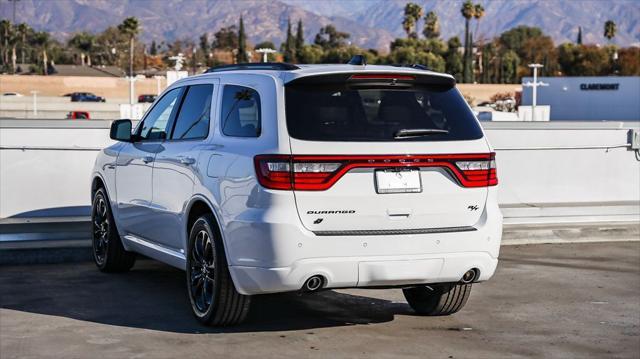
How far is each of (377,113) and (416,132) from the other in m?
0.31

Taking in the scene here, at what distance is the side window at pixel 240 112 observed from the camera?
7.58 meters

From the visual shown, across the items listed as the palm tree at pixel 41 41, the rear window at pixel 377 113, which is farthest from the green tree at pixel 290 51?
the rear window at pixel 377 113

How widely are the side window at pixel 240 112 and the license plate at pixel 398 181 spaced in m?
0.86

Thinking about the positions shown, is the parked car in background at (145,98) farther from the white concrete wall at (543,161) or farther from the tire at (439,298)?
the tire at (439,298)

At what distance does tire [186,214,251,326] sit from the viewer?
7.65 metres

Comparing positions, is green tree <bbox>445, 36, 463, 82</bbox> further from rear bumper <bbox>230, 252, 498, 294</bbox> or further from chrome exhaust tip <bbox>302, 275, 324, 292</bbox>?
chrome exhaust tip <bbox>302, 275, 324, 292</bbox>

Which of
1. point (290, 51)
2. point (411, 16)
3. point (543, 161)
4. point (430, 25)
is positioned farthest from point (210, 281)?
point (430, 25)

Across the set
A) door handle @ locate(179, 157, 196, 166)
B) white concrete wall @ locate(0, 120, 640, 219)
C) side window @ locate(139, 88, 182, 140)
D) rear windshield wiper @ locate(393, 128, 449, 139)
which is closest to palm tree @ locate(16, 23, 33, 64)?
white concrete wall @ locate(0, 120, 640, 219)

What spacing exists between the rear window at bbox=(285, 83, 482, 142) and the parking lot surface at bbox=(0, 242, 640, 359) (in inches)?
55.7

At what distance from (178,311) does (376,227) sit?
2136 mm

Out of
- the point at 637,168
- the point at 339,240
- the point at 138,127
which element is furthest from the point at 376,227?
the point at 637,168

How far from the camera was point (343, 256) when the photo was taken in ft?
23.6

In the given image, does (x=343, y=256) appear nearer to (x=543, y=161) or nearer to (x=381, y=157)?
(x=381, y=157)

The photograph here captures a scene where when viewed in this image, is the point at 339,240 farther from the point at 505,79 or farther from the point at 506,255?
the point at 505,79
